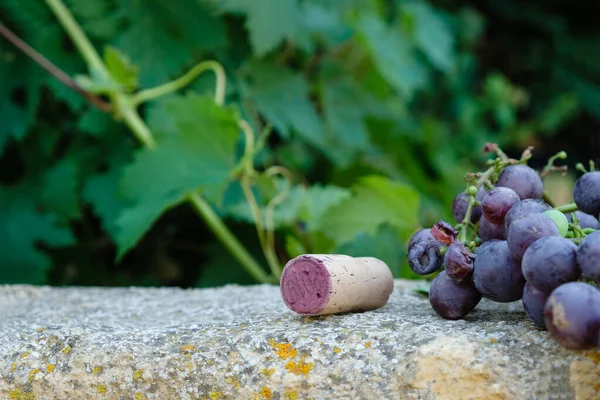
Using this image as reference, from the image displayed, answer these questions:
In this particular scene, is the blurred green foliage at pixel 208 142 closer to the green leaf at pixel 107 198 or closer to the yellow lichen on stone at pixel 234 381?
the green leaf at pixel 107 198

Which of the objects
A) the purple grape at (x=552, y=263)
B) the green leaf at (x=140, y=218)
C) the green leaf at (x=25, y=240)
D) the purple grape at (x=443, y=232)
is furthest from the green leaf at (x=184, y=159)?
the purple grape at (x=552, y=263)

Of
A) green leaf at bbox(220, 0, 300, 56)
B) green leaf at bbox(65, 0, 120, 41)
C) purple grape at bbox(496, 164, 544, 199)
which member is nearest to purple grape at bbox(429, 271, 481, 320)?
purple grape at bbox(496, 164, 544, 199)

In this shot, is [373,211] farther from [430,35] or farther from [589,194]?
[430,35]

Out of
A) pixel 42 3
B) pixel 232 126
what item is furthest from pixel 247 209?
pixel 42 3

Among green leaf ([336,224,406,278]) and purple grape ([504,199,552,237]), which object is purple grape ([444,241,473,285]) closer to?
purple grape ([504,199,552,237])

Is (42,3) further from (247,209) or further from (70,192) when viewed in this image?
(247,209)

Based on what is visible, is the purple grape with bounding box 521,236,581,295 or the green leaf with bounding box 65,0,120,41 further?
the green leaf with bounding box 65,0,120,41

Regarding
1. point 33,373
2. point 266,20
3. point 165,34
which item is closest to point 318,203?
point 266,20
